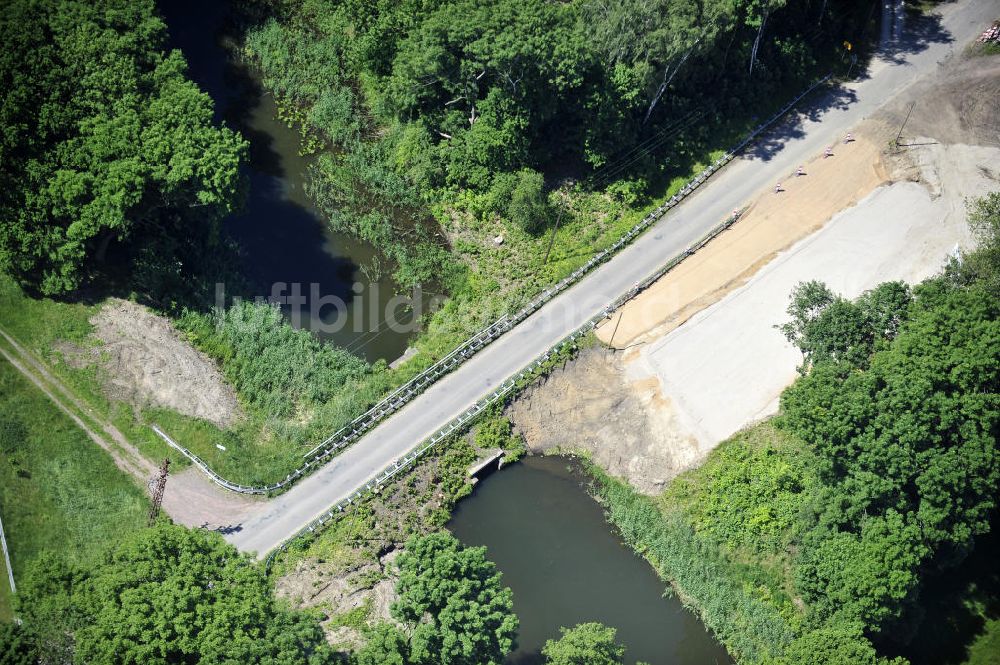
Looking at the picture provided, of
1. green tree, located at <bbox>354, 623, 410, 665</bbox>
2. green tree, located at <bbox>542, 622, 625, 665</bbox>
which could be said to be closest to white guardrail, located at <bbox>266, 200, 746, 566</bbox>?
green tree, located at <bbox>354, 623, 410, 665</bbox>

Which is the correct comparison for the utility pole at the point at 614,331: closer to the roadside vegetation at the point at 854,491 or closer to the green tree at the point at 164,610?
the roadside vegetation at the point at 854,491

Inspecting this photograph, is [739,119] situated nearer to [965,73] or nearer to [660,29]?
[660,29]

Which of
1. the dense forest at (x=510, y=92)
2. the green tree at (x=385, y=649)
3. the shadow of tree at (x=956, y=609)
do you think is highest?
the dense forest at (x=510, y=92)

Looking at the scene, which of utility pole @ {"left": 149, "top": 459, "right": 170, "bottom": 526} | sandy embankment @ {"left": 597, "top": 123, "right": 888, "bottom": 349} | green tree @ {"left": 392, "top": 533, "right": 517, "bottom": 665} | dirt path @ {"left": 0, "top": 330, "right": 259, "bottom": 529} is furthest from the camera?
sandy embankment @ {"left": 597, "top": 123, "right": 888, "bottom": 349}

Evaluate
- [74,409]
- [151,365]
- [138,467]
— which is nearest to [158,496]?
[138,467]

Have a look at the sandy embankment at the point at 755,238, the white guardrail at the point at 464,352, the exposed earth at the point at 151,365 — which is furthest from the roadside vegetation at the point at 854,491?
the exposed earth at the point at 151,365

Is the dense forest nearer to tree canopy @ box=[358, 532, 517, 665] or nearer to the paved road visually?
the paved road

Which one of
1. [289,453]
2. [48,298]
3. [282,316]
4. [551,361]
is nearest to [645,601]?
[551,361]
